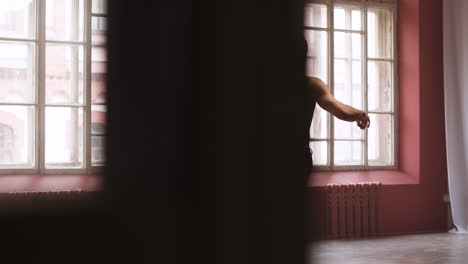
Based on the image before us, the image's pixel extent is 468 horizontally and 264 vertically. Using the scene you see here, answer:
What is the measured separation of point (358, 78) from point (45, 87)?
3.61 m

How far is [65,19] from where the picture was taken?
18.8 ft

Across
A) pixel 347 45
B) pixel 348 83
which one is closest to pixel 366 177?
pixel 348 83

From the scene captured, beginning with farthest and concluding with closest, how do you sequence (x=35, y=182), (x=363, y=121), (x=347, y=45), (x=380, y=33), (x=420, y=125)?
(x=380, y=33) < (x=347, y=45) < (x=420, y=125) < (x=35, y=182) < (x=363, y=121)

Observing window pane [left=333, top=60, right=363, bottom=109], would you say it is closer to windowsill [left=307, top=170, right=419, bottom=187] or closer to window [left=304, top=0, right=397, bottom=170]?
window [left=304, top=0, right=397, bottom=170]

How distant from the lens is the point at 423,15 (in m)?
6.70

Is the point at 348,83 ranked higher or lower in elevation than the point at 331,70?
lower

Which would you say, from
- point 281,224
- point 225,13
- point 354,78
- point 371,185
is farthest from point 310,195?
point 354,78

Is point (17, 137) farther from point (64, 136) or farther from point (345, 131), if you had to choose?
point (345, 131)

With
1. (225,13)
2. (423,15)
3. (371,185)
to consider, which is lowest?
Result: (371,185)

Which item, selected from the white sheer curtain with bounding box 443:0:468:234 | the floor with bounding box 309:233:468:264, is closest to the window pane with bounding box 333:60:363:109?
the white sheer curtain with bounding box 443:0:468:234

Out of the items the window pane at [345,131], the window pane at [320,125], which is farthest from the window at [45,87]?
the window pane at [345,131]

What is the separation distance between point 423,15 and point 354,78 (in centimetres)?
108

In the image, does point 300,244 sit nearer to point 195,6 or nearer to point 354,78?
point 195,6

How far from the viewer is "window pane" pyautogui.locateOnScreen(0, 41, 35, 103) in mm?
5492
